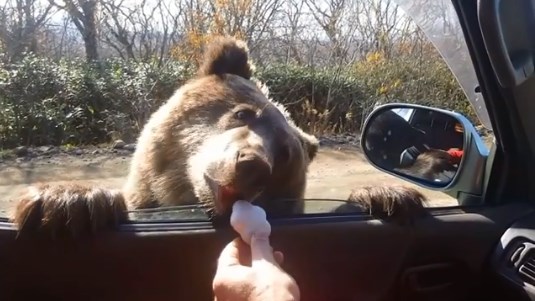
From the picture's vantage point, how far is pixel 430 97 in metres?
6.01

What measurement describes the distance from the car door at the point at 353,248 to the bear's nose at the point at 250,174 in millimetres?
114

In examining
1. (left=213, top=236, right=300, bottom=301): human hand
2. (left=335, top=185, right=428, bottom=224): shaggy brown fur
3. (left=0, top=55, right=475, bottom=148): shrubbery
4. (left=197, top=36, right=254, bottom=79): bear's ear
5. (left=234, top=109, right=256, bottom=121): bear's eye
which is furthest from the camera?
(left=0, top=55, right=475, bottom=148): shrubbery

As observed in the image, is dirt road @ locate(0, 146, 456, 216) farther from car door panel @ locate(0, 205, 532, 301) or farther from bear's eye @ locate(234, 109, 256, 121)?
bear's eye @ locate(234, 109, 256, 121)

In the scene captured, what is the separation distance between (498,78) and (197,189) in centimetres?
95

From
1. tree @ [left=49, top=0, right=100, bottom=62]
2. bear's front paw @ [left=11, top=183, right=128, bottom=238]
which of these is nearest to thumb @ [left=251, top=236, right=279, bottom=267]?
bear's front paw @ [left=11, top=183, right=128, bottom=238]

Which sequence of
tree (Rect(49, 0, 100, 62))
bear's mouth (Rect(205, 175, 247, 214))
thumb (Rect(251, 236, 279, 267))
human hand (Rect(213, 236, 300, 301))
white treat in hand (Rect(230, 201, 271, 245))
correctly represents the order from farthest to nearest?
tree (Rect(49, 0, 100, 62)), bear's mouth (Rect(205, 175, 247, 214)), white treat in hand (Rect(230, 201, 271, 245)), thumb (Rect(251, 236, 279, 267)), human hand (Rect(213, 236, 300, 301))

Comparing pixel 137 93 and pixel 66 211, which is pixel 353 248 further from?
pixel 137 93

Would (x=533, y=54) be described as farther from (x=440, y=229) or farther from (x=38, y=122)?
(x=38, y=122)

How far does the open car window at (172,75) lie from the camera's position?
3.63m

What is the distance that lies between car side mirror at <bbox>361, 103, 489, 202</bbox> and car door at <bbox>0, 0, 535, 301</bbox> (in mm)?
56

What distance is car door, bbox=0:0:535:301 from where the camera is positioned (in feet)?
5.48

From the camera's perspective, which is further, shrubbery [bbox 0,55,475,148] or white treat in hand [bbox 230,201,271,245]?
shrubbery [bbox 0,55,475,148]

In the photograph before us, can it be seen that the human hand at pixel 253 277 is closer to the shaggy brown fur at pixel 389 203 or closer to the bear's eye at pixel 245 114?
the shaggy brown fur at pixel 389 203

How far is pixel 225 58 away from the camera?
2914 mm
